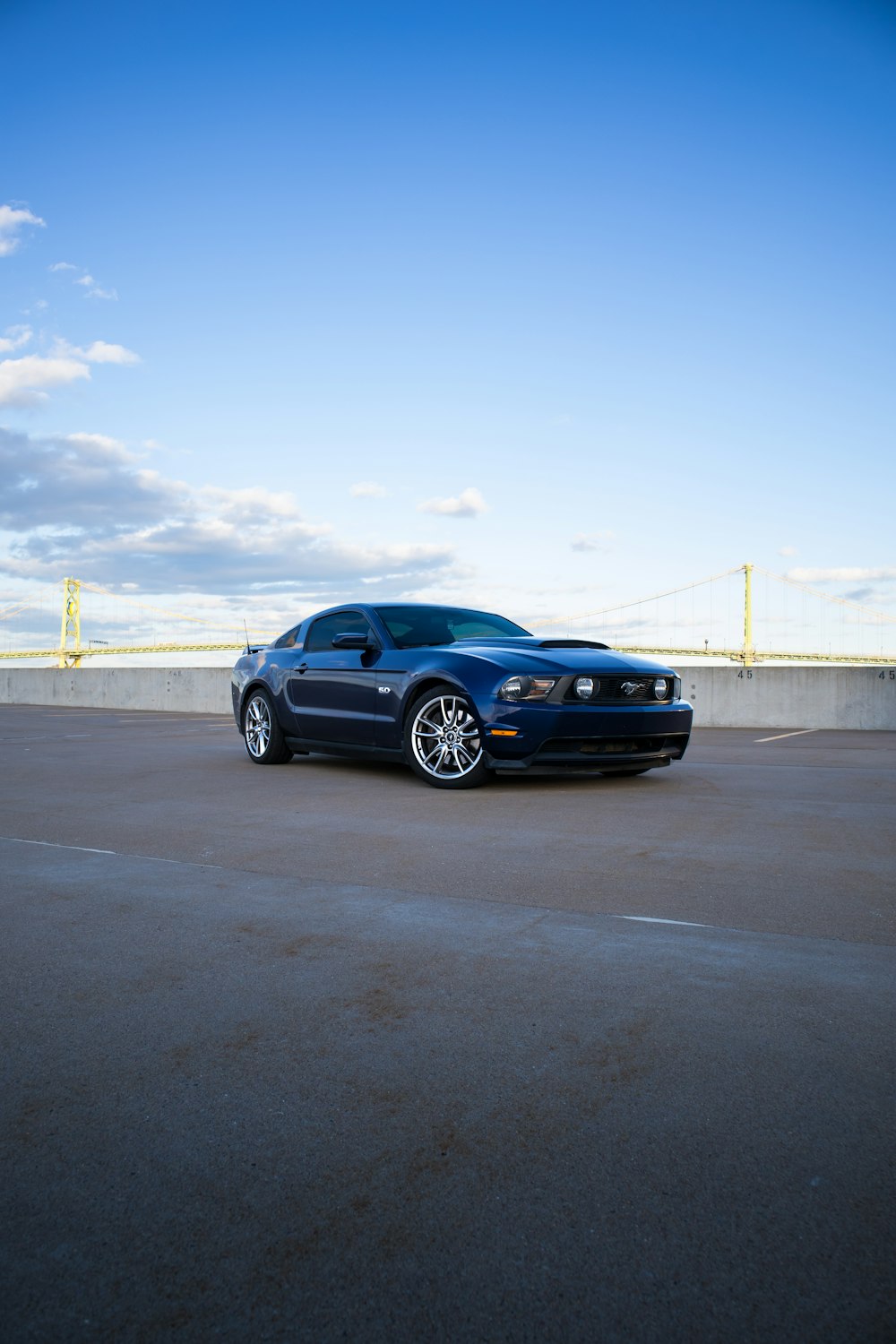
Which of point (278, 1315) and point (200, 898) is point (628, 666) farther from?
point (278, 1315)

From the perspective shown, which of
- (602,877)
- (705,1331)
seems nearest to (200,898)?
(602,877)

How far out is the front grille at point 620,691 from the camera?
691cm

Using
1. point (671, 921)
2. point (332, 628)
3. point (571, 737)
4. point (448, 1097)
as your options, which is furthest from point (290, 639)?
point (448, 1097)

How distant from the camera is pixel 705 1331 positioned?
135 centimetres

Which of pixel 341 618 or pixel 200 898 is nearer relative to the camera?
pixel 200 898

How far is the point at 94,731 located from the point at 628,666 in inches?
370

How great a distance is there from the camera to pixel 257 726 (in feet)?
30.7

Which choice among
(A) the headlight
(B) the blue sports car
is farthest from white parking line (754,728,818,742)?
(A) the headlight

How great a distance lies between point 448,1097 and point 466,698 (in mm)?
5027

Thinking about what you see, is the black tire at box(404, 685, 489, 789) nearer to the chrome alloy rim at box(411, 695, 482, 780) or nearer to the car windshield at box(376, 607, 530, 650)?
the chrome alloy rim at box(411, 695, 482, 780)

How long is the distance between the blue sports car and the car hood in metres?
0.01

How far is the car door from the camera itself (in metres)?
7.98

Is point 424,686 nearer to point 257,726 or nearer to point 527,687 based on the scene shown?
point 527,687

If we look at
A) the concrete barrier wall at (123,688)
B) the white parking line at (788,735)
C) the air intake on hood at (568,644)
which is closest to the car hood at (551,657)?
the air intake on hood at (568,644)
